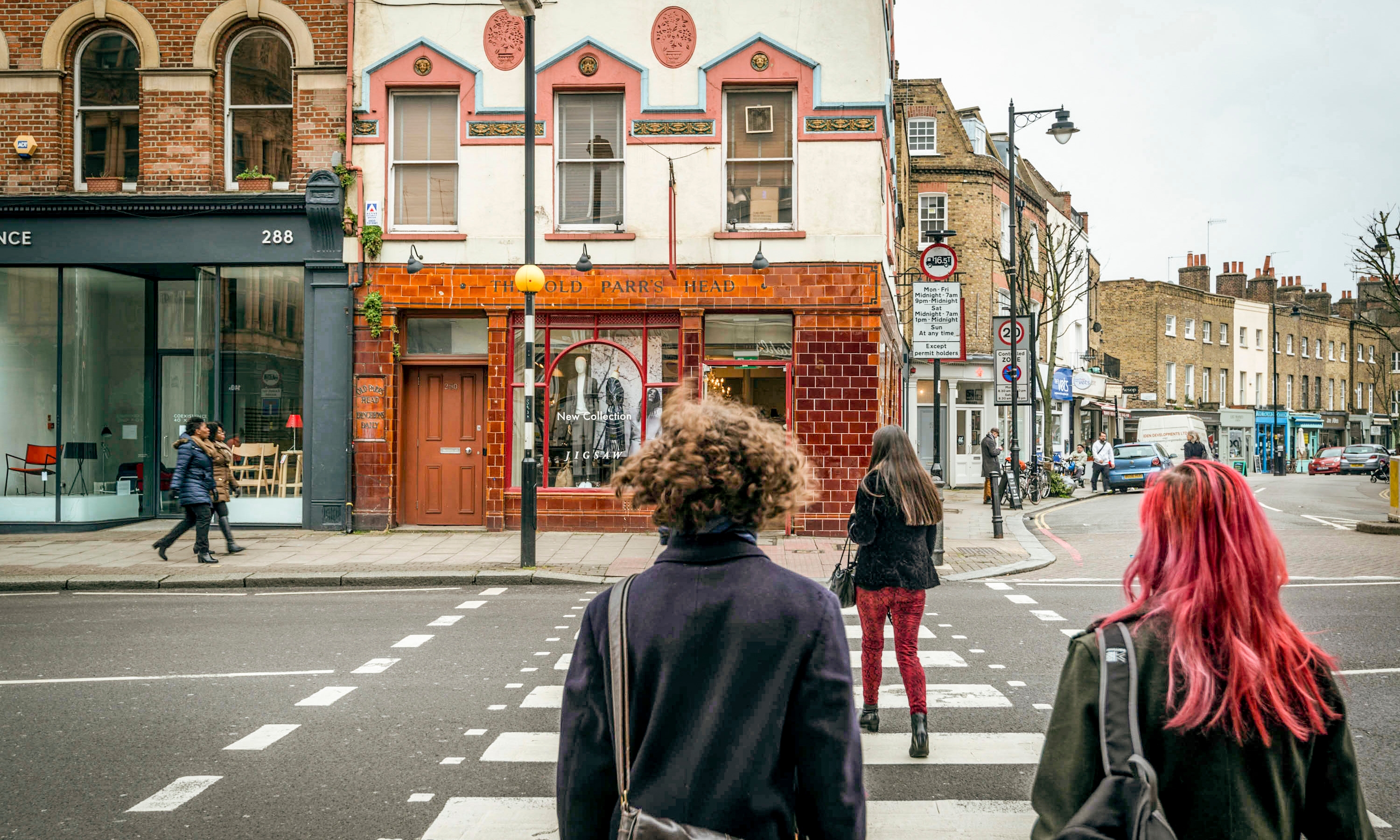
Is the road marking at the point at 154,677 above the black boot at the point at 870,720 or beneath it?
beneath

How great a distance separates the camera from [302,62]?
54.1ft

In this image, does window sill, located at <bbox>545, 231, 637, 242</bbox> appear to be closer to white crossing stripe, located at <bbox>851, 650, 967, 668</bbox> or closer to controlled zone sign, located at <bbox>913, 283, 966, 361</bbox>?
controlled zone sign, located at <bbox>913, 283, 966, 361</bbox>

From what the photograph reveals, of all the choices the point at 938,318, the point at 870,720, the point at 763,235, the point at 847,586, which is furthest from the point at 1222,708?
the point at 763,235

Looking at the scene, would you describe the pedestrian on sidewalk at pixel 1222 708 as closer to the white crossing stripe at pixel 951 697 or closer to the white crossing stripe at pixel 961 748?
the white crossing stripe at pixel 961 748

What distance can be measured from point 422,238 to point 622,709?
15127 millimetres

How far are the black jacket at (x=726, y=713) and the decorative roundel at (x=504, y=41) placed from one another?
15.4 m

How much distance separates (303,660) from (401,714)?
75.9 inches

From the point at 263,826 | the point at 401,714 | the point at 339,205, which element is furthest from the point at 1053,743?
the point at 339,205

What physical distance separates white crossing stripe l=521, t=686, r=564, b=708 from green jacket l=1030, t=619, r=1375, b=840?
4.71 metres

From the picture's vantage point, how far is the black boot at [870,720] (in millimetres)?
6188

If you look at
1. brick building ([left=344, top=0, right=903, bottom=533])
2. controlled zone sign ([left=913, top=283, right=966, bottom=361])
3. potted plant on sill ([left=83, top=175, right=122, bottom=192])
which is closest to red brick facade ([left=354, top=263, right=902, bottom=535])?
brick building ([left=344, top=0, right=903, bottom=533])

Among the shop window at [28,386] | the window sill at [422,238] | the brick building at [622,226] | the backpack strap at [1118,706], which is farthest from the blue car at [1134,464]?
the backpack strap at [1118,706]

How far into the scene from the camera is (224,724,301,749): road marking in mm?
5785

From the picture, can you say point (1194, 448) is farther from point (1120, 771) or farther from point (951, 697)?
point (1120, 771)
